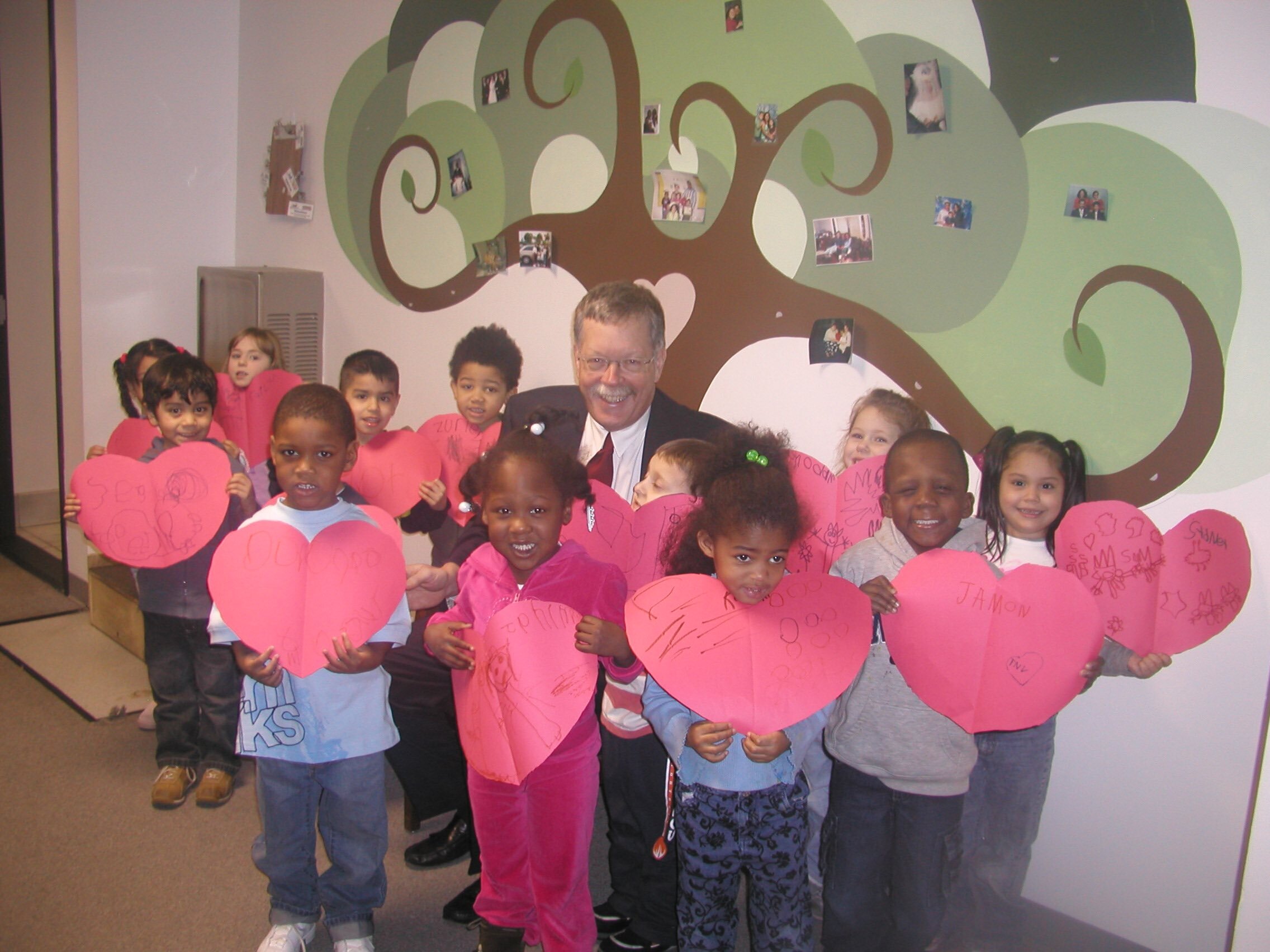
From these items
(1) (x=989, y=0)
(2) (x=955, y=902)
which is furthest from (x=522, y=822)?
(1) (x=989, y=0)

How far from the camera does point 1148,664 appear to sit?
5.37 ft

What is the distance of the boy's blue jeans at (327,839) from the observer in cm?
168

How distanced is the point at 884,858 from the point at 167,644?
1.96 meters

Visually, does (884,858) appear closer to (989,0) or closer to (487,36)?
(989,0)

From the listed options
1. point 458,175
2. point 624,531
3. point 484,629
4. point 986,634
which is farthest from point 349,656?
point 458,175

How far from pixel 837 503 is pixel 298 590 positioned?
1111 mm

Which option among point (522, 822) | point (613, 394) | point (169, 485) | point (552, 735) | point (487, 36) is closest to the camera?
point (552, 735)

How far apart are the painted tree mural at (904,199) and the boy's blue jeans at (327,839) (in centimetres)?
140

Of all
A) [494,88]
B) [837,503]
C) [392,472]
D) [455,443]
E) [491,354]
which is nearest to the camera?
[837,503]

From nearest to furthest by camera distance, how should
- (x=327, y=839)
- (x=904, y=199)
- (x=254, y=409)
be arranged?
(x=327, y=839)
(x=904, y=199)
(x=254, y=409)

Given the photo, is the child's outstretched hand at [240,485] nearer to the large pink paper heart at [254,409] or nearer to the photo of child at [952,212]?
the large pink paper heart at [254,409]

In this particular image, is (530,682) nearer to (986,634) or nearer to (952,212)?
(986,634)

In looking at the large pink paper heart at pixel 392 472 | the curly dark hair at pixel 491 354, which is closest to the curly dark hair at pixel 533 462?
the large pink paper heart at pixel 392 472

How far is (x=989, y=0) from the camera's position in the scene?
6.09 feet
